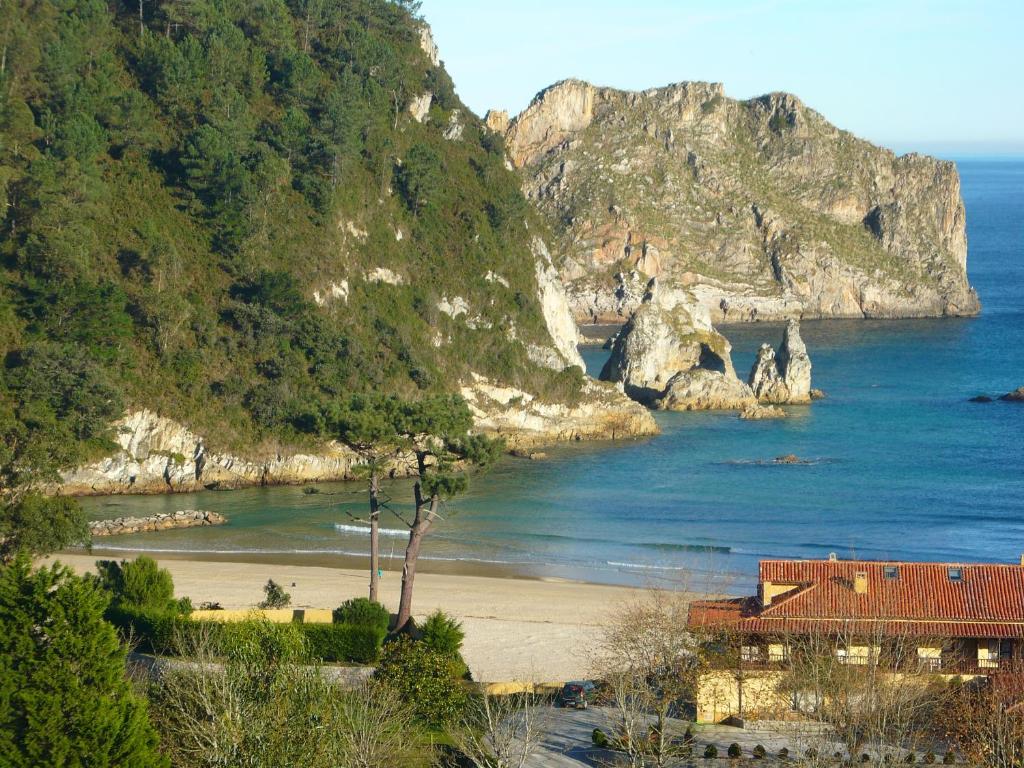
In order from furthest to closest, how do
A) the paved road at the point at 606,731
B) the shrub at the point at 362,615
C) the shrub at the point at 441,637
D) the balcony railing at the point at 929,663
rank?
the shrub at the point at 362,615, the shrub at the point at 441,637, the balcony railing at the point at 929,663, the paved road at the point at 606,731

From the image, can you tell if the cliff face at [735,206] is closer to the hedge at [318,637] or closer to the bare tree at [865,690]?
the hedge at [318,637]

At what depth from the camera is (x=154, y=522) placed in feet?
202

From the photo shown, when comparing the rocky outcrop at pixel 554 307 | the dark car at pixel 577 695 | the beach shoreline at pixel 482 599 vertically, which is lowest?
the beach shoreline at pixel 482 599

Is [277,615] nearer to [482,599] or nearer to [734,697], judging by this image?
[482,599]

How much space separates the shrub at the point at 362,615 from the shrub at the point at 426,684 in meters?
3.80

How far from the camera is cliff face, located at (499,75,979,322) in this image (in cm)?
16800

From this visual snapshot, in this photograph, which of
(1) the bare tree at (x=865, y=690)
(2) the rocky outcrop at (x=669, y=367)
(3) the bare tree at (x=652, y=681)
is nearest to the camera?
(1) the bare tree at (x=865, y=690)

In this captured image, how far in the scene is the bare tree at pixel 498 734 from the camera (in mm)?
24641

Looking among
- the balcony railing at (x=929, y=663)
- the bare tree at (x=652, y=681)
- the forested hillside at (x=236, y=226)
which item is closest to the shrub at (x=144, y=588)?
the bare tree at (x=652, y=681)

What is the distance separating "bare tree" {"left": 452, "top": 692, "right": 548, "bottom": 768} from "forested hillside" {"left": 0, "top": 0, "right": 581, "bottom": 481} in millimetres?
34600

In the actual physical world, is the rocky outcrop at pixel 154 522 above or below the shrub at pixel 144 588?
below

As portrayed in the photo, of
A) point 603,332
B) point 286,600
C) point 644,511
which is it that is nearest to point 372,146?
point 644,511

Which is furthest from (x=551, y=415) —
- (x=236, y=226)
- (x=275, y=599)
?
(x=275, y=599)

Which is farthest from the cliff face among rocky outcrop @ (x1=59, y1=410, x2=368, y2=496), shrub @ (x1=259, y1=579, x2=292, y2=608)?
shrub @ (x1=259, y1=579, x2=292, y2=608)
